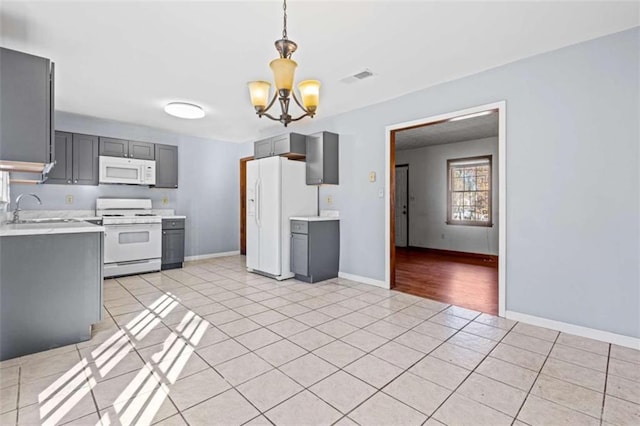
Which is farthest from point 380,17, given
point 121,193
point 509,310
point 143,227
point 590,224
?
point 121,193

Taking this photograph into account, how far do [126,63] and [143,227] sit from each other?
8.67 ft

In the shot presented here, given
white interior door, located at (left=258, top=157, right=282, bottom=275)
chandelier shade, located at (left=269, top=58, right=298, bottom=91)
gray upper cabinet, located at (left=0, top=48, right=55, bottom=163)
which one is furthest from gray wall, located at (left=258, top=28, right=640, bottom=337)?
gray upper cabinet, located at (left=0, top=48, right=55, bottom=163)

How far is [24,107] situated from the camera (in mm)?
2424

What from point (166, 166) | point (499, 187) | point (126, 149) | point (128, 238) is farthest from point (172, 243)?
point (499, 187)

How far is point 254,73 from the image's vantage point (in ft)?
10.9

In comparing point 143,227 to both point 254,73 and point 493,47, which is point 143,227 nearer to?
point 254,73

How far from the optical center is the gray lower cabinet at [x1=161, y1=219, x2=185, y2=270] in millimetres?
5246

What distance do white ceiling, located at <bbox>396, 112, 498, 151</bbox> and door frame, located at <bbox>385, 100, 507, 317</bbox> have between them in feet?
4.01

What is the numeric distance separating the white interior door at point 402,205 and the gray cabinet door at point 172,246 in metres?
5.21

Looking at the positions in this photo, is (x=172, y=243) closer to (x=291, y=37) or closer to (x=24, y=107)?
(x=24, y=107)

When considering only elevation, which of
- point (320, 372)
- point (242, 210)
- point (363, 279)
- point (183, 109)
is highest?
point (183, 109)

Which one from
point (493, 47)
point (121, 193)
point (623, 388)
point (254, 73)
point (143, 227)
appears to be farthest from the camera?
point (121, 193)

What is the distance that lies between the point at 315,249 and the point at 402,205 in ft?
14.2

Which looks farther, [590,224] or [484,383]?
[590,224]
